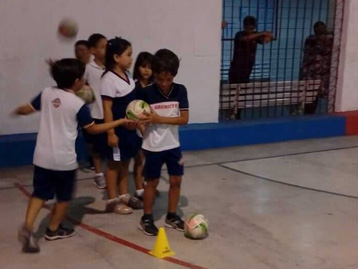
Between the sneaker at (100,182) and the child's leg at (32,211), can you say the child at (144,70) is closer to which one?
the sneaker at (100,182)

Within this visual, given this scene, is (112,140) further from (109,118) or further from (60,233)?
(60,233)

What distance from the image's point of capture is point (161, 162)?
3816 mm

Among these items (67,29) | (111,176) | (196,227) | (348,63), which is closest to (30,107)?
(111,176)

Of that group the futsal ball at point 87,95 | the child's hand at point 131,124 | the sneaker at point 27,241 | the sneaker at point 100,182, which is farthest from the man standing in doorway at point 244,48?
the sneaker at point 27,241

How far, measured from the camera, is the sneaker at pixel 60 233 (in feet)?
12.3

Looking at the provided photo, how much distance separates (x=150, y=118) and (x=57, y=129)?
596 millimetres

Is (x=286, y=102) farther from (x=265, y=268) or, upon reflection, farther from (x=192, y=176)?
(x=265, y=268)

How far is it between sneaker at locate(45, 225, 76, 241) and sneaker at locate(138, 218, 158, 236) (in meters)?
0.48

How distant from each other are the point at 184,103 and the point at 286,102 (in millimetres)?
3873

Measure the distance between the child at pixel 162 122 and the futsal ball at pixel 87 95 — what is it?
0.81 metres

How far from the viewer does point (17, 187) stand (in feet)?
16.1

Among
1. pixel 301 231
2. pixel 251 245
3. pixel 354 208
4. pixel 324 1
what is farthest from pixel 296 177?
pixel 324 1

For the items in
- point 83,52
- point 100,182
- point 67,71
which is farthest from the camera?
A: point 83,52

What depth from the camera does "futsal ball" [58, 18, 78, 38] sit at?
5.38 metres
